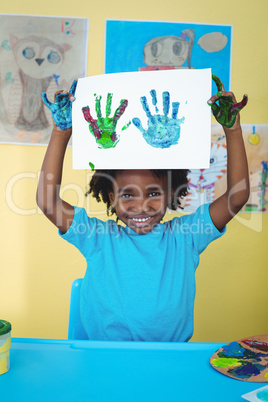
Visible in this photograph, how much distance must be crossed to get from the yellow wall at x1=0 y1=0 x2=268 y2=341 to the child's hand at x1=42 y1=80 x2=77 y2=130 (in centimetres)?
85

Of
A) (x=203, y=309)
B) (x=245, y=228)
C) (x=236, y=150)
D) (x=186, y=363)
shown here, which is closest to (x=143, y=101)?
(x=236, y=150)

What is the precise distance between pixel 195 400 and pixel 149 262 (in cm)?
45

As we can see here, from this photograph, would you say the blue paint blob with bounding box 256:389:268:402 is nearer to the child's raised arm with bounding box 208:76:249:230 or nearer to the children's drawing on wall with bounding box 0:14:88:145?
the child's raised arm with bounding box 208:76:249:230

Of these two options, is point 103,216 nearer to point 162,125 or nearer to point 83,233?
point 83,233

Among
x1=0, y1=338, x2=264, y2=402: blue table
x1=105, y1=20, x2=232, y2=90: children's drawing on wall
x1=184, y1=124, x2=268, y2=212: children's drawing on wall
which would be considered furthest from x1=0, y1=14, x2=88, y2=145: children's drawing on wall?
x1=0, y1=338, x2=264, y2=402: blue table

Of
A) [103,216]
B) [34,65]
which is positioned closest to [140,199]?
[103,216]

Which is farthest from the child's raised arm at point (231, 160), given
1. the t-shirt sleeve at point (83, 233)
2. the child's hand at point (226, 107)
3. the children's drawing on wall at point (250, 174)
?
the children's drawing on wall at point (250, 174)

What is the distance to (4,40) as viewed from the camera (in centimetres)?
171

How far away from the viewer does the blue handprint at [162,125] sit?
87 centimetres

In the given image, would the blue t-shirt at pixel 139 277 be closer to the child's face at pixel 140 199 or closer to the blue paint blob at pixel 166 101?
the child's face at pixel 140 199

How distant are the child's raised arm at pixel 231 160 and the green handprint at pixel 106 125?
0.70 ft

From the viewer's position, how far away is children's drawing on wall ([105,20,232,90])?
170cm

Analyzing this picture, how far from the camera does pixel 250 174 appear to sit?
1753mm

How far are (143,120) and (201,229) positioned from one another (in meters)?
0.31
